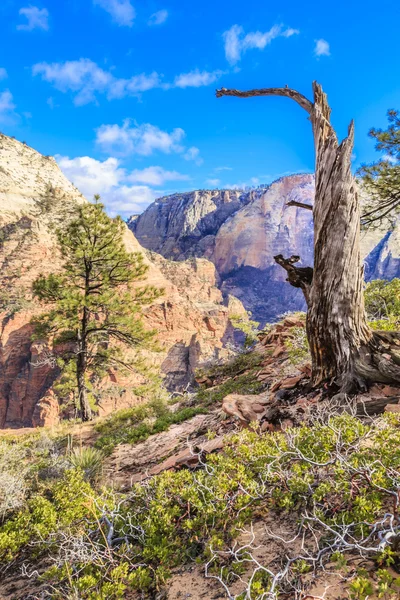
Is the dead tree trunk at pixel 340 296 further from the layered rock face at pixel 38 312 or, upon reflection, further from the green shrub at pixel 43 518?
the layered rock face at pixel 38 312

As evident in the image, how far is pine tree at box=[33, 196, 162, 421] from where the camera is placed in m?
11.7

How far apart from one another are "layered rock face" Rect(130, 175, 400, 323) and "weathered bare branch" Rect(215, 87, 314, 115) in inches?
3009

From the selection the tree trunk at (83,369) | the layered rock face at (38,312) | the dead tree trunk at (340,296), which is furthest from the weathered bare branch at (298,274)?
the layered rock face at (38,312)

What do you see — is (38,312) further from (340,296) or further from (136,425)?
(340,296)

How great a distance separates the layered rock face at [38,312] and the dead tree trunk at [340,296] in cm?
2144

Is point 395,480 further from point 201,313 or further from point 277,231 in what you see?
point 277,231

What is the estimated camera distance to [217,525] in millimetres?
2336

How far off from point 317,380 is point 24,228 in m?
37.4

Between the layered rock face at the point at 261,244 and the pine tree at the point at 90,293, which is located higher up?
the layered rock face at the point at 261,244

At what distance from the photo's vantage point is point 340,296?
379 centimetres

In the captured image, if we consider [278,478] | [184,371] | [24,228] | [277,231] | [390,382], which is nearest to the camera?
[278,478]

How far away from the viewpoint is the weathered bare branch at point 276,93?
468cm

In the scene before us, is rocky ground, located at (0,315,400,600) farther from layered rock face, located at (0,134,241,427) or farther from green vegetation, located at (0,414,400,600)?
layered rock face, located at (0,134,241,427)

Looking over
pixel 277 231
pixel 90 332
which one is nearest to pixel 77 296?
pixel 90 332
